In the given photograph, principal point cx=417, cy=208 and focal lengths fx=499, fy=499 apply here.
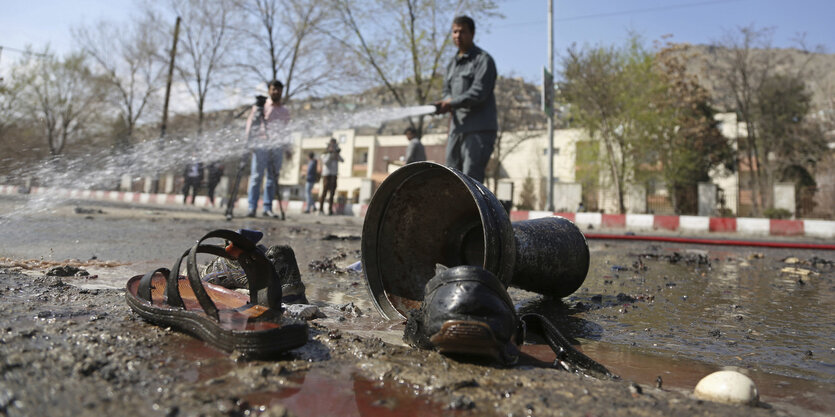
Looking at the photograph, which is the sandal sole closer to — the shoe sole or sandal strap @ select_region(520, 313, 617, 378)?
the shoe sole

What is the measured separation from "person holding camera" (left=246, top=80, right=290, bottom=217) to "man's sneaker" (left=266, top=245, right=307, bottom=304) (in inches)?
250

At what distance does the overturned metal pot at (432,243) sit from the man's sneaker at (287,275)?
0.40m

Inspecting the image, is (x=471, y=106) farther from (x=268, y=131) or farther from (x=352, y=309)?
(x=268, y=131)

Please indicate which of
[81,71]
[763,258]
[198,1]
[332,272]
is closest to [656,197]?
[763,258]

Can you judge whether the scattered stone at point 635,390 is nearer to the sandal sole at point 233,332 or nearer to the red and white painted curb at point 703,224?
the sandal sole at point 233,332

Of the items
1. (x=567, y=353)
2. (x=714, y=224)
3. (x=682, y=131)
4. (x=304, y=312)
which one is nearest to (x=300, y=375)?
(x=304, y=312)

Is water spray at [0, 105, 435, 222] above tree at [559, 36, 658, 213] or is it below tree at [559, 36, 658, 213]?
below

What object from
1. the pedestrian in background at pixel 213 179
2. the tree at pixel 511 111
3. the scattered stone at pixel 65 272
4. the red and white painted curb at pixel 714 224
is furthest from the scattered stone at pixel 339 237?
the tree at pixel 511 111

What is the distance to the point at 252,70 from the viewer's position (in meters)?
25.3

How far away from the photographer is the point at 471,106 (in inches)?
200

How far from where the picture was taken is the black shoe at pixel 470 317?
155cm

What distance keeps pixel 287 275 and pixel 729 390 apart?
2019 mm

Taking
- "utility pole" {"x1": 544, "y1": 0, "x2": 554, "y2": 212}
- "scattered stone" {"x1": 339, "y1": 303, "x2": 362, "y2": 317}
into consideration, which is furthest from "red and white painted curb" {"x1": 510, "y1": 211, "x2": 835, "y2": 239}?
"scattered stone" {"x1": 339, "y1": 303, "x2": 362, "y2": 317}

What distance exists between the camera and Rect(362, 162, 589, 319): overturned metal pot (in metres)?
2.61
